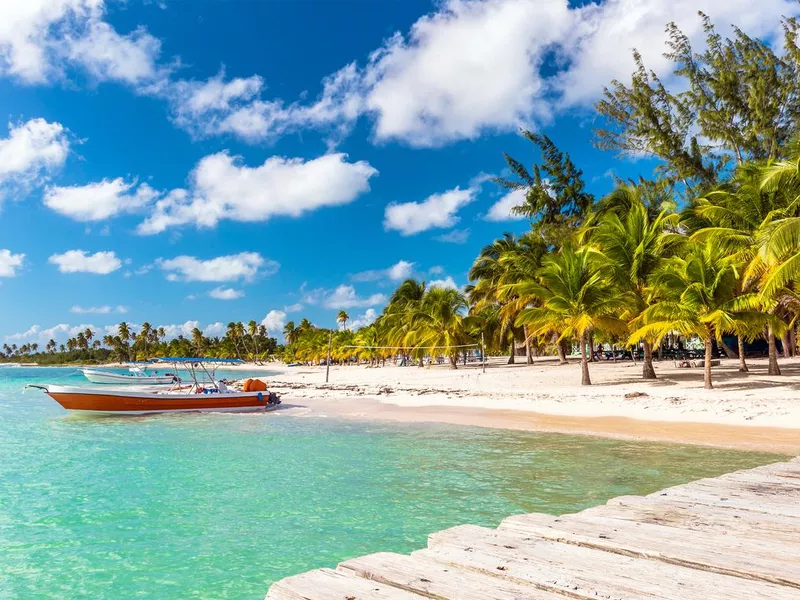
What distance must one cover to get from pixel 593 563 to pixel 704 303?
1847 cm

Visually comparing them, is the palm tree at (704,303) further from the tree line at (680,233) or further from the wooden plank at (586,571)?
the wooden plank at (586,571)

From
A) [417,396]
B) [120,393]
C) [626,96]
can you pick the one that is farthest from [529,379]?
[120,393]

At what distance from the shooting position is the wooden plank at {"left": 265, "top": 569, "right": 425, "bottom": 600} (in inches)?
88.7

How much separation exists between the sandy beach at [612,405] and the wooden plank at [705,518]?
30.9 ft

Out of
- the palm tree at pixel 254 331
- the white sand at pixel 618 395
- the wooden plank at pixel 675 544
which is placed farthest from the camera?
the palm tree at pixel 254 331

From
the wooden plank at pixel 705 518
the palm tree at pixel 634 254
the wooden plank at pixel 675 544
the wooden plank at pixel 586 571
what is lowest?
the wooden plank at pixel 705 518

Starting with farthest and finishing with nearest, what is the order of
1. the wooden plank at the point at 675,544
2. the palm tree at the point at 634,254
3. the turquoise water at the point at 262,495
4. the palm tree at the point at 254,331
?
the palm tree at the point at 254,331, the palm tree at the point at 634,254, the turquoise water at the point at 262,495, the wooden plank at the point at 675,544

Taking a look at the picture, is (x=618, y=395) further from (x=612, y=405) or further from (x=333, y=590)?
(x=333, y=590)

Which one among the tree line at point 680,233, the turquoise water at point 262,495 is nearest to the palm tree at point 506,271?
the tree line at point 680,233

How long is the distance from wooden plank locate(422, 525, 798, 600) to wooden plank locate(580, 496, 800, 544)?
3.03 ft

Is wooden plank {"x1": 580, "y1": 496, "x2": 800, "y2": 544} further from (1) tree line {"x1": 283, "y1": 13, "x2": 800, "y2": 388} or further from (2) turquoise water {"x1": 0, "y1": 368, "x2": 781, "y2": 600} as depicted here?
(1) tree line {"x1": 283, "y1": 13, "x2": 800, "y2": 388}

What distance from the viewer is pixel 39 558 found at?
272 inches

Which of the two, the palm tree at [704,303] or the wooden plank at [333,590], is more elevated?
the palm tree at [704,303]

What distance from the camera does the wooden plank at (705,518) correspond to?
10.6 feet
